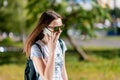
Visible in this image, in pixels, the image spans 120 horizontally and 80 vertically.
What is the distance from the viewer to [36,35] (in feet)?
13.2

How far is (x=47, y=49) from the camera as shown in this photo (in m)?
3.94

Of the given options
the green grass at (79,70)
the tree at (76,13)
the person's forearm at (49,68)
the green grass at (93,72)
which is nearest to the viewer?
the person's forearm at (49,68)

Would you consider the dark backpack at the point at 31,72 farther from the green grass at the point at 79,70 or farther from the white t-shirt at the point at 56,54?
the green grass at the point at 79,70

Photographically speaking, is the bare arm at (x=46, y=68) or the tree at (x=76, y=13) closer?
the bare arm at (x=46, y=68)

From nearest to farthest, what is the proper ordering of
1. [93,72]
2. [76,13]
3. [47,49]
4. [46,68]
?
[46,68]
[47,49]
[93,72]
[76,13]

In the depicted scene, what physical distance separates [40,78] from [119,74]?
371 inches

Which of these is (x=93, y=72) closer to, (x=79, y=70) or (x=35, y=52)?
(x=79, y=70)

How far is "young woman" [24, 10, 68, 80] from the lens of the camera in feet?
12.5

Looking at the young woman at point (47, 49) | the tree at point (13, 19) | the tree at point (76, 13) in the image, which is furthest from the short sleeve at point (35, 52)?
the tree at point (13, 19)

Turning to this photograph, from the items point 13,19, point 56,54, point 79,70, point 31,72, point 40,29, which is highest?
point 40,29

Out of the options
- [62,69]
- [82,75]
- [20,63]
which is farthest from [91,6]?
[62,69]

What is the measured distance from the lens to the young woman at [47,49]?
12.5 feet

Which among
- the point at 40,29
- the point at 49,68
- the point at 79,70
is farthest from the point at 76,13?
the point at 49,68

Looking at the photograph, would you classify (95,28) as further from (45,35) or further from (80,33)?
(45,35)
